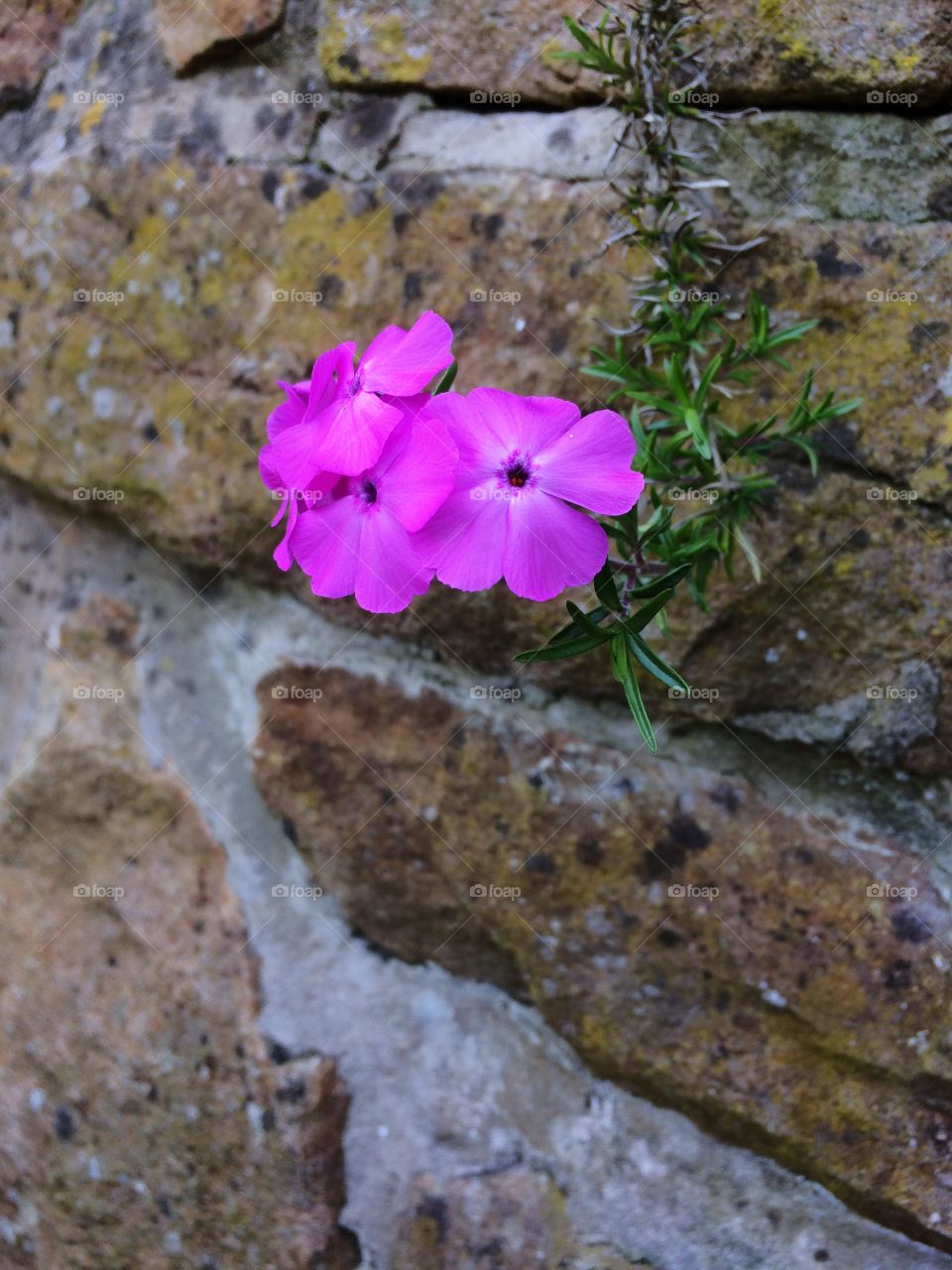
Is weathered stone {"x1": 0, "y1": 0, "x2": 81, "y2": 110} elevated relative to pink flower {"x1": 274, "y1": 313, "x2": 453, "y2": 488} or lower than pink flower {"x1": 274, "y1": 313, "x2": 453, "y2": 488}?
elevated

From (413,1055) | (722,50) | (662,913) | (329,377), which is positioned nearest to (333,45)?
(722,50)

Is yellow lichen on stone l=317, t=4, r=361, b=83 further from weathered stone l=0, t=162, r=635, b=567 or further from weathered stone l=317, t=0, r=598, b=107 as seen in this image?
weathered stone l=0, t=162, r=635, b=567

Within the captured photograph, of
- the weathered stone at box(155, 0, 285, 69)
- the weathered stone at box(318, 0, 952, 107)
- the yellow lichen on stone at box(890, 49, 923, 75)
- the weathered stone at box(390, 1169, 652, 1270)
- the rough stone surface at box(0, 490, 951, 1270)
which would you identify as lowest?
the weathered stone at box(390, 1169, 652, 1270)

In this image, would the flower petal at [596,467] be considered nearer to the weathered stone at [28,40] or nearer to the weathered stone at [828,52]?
the weathered stone at [828,52]

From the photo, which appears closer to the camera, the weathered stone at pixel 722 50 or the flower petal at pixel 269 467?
the flower petal at pixel 269 467

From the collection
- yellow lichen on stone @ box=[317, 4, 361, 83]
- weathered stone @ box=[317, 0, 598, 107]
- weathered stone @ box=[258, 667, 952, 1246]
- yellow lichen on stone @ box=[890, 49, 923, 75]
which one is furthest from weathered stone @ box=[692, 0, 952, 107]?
weathered stone @ box=[258, 667, 952, 1246]

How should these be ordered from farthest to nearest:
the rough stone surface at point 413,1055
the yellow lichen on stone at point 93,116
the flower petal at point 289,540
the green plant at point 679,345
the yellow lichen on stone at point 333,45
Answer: the yellow lichen on stone at point 93,116, the yellow lichen on stone at point 333,45, the rough stone surface at point 413,1055, the green plant at point 679,345, the flower petal at point 289,540

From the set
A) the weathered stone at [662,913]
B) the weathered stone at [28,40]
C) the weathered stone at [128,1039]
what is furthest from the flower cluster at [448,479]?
the weathered stone at [28,40]
